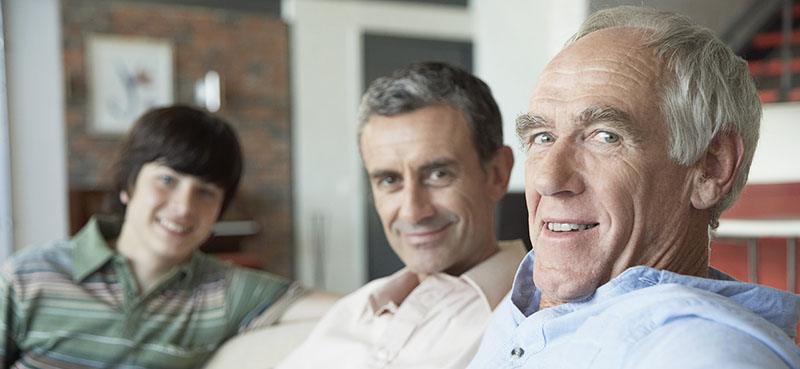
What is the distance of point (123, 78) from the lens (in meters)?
6.50

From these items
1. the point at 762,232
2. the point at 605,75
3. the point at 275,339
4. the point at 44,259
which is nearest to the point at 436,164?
the point at 605,75

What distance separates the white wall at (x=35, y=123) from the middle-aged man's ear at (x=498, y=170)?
3.14 m

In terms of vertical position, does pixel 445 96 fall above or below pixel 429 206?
above

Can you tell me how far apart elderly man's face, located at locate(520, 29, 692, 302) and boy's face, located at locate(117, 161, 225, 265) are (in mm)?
1434

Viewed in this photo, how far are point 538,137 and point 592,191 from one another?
0.14m

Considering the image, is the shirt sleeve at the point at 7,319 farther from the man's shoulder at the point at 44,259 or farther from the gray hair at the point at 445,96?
the gray hair at the point at 445,96

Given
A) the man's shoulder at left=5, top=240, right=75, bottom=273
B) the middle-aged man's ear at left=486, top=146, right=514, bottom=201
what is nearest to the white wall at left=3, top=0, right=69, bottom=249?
the man's shoulder at left=5, top=240, right=75, bottom=273

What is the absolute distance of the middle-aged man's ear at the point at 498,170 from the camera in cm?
166

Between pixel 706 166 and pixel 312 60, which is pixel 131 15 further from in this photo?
pixel 706 166

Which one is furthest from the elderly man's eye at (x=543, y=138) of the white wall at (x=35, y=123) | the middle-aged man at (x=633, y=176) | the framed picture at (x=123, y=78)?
the framed picture at (x=123, y=78)

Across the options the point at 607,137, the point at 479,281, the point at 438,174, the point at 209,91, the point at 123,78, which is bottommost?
the point at 479,281

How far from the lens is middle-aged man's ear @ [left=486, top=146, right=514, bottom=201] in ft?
5.43

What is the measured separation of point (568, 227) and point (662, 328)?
21 cm

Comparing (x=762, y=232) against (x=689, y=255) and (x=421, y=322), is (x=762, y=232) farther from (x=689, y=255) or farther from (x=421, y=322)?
(x=689, y=255)
